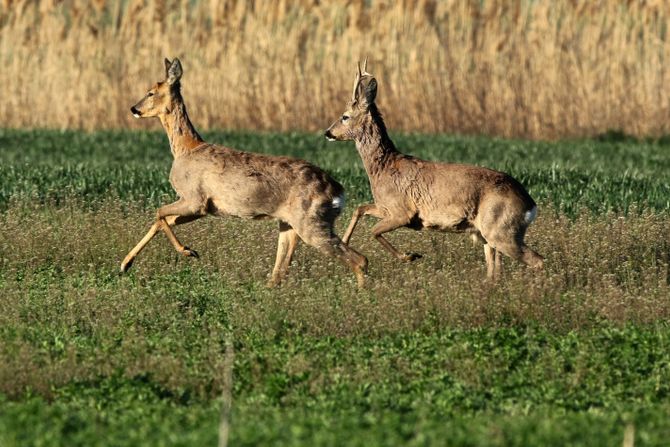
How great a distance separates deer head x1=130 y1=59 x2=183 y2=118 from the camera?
528 inches

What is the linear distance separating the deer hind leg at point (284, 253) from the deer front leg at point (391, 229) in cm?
70

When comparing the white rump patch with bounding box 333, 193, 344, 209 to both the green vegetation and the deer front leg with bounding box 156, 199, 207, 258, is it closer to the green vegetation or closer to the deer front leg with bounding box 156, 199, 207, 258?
the deer front leg with bounding box 156, 199, 207, 258

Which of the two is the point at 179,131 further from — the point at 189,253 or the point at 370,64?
the point at 370,64

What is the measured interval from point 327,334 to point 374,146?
9.85ft

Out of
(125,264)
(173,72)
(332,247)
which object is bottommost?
(125,264)

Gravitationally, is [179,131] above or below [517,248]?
above

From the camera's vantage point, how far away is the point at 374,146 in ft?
43.5

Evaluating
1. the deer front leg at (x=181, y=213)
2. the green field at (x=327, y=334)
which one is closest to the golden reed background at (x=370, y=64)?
the green field at (x=327, y=334)

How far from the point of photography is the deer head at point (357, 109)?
13289mm

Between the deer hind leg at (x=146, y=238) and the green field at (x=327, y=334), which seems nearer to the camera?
the green field at (x=327, y=334)

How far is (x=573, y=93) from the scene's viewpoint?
2498 cm

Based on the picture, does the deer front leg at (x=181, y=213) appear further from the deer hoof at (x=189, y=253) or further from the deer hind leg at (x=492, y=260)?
the deer hind leg at (x=492, y=260)

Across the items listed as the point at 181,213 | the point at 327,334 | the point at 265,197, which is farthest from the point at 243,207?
the point at 327,334

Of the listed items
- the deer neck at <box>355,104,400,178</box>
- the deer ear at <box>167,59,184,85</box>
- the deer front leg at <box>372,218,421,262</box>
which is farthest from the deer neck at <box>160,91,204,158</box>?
the deer front leg at <box>372,218,421,262</box>
